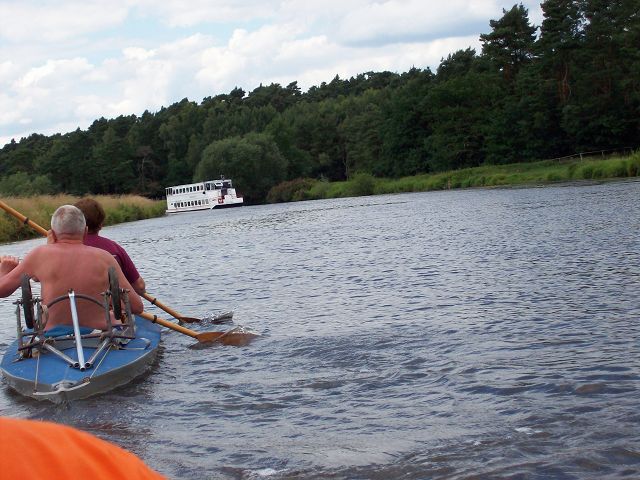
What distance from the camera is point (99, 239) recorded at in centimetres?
936

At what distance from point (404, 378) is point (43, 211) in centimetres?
3276

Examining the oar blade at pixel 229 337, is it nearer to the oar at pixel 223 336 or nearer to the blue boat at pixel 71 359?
the oar at pixel 223 336

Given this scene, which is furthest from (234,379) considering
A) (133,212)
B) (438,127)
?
(438,127)

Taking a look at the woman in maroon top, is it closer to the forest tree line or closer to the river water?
the river water

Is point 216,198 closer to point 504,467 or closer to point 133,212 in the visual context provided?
point 133,212

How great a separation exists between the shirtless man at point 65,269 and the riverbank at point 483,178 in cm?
4101

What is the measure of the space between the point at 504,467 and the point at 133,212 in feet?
175

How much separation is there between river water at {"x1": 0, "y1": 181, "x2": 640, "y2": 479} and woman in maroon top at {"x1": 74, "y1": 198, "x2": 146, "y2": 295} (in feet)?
3.55

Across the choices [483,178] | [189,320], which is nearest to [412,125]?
[483,178]

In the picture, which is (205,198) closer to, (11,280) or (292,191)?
(292,191)

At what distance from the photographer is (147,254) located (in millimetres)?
25672

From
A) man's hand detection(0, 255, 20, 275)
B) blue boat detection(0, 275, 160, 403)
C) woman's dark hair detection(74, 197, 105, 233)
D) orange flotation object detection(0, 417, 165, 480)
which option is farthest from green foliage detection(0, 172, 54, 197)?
orange flotation object detection(0, 417, 165, 480)

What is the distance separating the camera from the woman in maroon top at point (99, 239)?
9.09 meters

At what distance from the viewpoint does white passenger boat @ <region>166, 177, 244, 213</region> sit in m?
81.2
